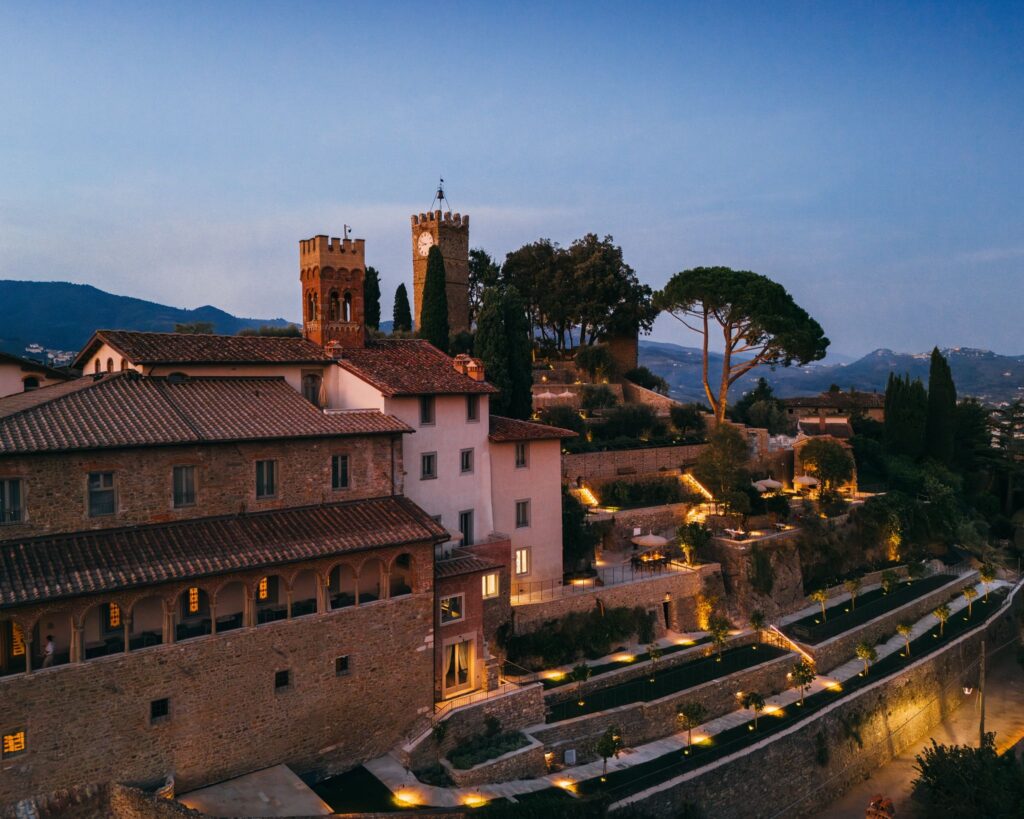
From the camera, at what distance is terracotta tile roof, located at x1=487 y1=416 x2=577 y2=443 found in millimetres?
28000

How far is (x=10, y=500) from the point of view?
54.0ft

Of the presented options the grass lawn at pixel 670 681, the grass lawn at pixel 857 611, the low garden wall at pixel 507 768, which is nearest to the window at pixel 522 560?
the grass lawn at pixel 670 681

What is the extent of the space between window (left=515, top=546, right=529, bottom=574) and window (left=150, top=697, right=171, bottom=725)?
13658 mm

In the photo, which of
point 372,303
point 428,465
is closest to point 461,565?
point 428,465

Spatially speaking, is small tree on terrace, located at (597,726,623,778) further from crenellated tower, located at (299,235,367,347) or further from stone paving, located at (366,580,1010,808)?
crenellated tower, located at (299,235,367,347)

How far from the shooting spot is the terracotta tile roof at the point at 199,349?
22656mm

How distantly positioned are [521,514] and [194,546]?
1320cm

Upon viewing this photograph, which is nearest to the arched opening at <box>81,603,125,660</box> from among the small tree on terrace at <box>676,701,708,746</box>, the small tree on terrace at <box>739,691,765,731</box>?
the small tree on terrace at <box>676,701,708,746</box>

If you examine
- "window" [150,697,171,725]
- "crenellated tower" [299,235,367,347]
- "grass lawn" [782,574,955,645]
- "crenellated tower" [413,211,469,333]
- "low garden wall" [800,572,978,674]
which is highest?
"crenellated tower" [413,211,469,333]

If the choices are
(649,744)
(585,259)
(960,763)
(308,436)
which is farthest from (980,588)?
(308,436)

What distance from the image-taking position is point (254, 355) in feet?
80.5

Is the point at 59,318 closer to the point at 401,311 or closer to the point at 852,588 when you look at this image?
the point at 401,311

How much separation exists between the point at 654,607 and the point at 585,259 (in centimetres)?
3367

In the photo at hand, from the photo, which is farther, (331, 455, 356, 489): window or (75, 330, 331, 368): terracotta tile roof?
(75, 330, 331, 368): terracotta tile roof
